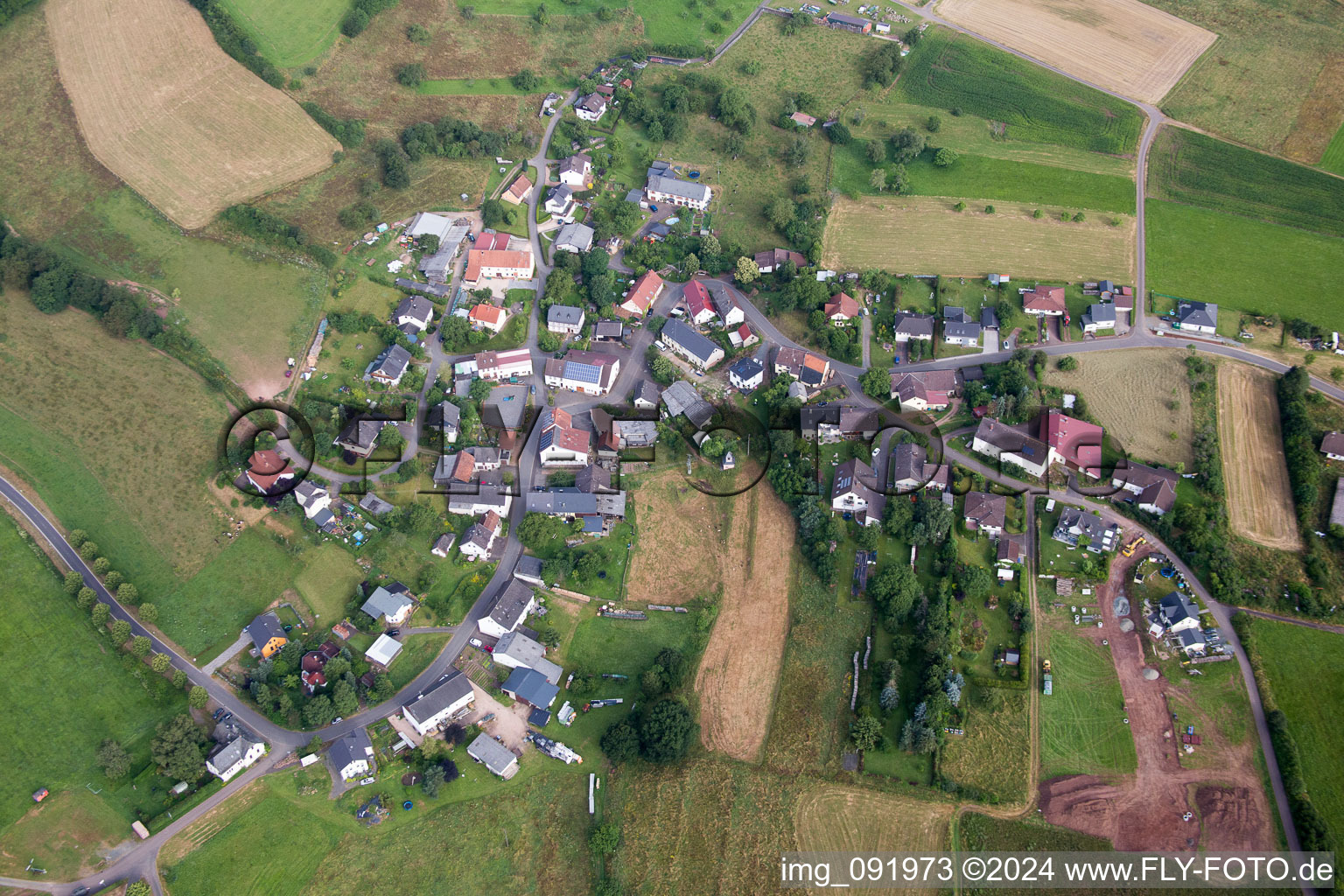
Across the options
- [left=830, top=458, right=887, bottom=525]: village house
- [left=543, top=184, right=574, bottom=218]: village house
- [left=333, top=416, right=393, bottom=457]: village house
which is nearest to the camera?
[left=830, top=458, right=887, bottom=525]: village house

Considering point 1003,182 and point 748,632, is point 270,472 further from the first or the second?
point 1003,182

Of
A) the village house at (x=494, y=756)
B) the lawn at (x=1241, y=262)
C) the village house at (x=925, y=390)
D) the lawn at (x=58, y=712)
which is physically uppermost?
the lawn at (x=1241, y=262)

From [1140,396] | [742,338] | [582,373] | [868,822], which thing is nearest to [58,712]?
[582,373]

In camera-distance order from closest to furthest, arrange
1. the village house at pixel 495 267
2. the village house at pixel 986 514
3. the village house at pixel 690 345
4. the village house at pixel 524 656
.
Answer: the village house at pixel 524 656 < the village house at pixel 986 514 < the village house at pixel 690 345 < the village house at pixel 495 267

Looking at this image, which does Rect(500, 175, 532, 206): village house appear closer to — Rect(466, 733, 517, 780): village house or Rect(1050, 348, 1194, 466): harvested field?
Rect(1050, 348, 1194, 466): harvested field

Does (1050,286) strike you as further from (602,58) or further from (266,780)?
(266,780)

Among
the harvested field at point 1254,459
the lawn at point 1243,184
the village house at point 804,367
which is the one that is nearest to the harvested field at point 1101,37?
the lawn at point 1243,184

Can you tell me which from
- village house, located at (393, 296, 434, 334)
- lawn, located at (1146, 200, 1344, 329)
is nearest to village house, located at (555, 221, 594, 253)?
village house, located at (393, 296, 434, 334)

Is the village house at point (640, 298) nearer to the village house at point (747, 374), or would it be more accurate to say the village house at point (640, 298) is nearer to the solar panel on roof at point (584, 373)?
the solar panel on roof at point (584, 373)
